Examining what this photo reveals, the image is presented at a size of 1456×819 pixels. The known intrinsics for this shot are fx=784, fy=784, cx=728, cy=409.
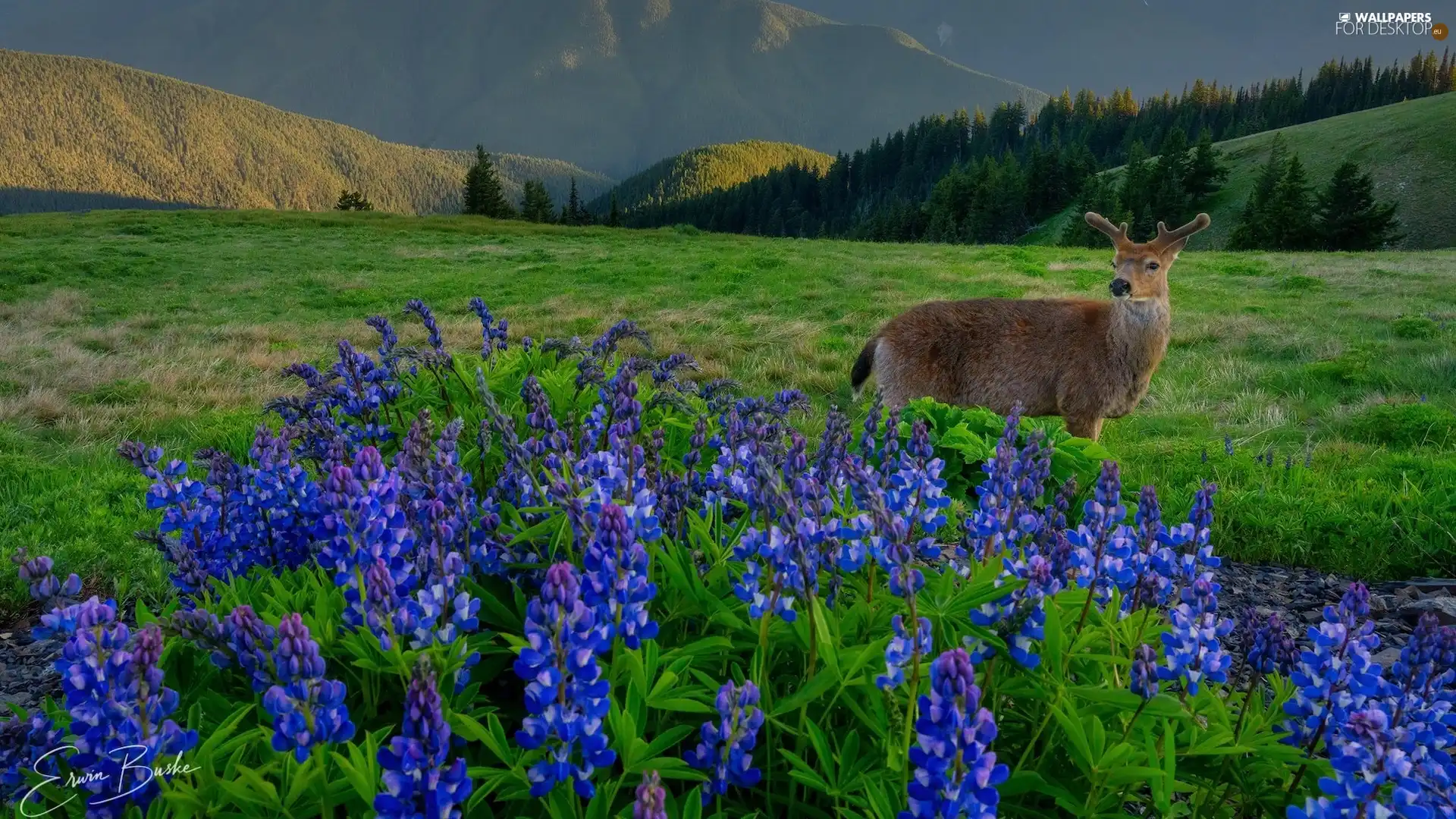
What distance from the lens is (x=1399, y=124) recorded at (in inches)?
3179

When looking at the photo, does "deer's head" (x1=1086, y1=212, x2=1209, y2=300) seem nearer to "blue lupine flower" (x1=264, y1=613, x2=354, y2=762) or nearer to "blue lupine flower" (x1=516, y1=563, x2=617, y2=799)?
"blue lupine flower" (x1=516, y1=563, x2=617, y2=799)

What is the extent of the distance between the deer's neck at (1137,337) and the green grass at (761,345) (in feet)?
2.26

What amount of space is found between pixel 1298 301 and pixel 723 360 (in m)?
13.6

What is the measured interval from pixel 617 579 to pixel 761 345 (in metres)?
10.7

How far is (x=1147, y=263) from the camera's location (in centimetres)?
807

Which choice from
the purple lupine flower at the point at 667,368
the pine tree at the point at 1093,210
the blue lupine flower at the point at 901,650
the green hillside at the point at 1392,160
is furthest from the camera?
the pine tree at the point at 1093,210

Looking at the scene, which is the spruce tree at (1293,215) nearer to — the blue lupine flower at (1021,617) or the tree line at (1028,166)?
the tree line at (1028,166)

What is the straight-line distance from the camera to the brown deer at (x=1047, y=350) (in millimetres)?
7836

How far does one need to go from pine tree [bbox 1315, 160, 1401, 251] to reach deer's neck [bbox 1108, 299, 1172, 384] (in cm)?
6277

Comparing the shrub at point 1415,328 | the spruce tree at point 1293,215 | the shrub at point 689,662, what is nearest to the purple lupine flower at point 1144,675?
the shrub at point 689,662

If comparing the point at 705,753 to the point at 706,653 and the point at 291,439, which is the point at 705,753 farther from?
the point at 291,439

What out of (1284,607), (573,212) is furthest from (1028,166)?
(1284,607)

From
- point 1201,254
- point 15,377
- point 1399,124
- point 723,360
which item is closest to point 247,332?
point 15,377

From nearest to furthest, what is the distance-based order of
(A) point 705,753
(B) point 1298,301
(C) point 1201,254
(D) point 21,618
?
(A) point 705,753
(D) point 21,618
(B) point 1298,301
(C) point 1201,254
